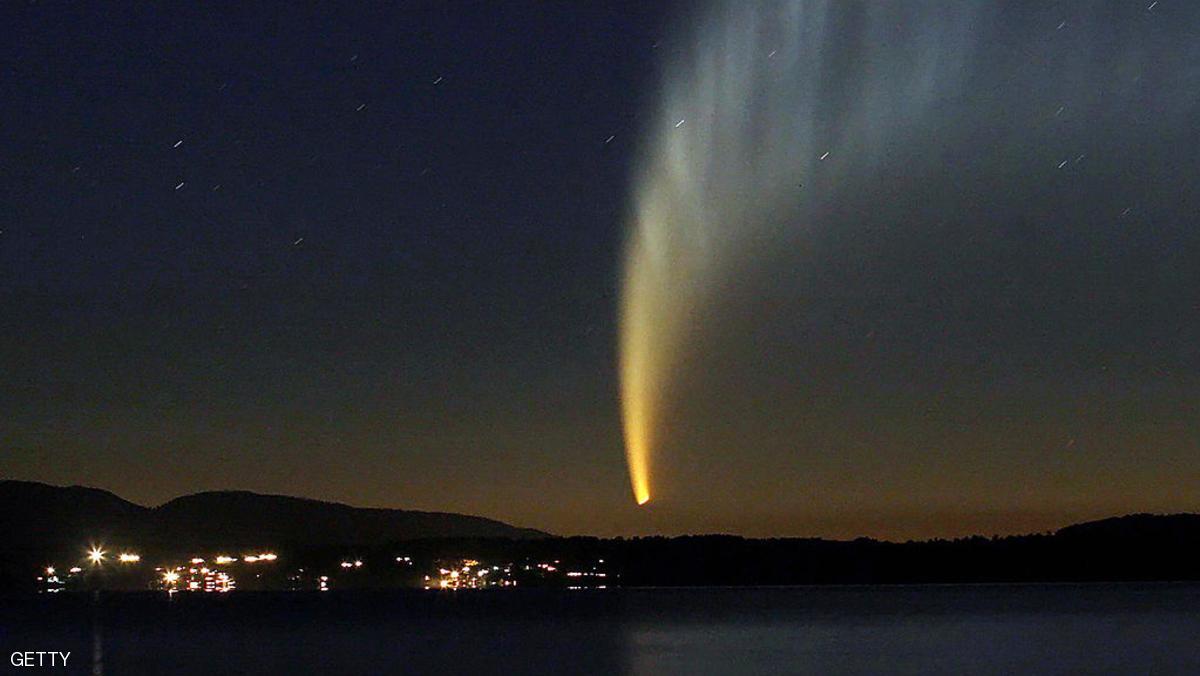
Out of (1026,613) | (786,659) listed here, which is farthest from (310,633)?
(1026,613)

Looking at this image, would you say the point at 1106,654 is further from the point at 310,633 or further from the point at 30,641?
the point at 30,641

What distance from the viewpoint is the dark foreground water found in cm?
7350

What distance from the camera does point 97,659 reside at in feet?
262

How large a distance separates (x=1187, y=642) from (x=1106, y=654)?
11730 mm

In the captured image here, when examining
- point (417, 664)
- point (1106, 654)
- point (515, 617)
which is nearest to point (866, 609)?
point (515, 617)

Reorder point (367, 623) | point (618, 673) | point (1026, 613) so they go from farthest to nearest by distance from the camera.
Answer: point (1026, 613) → point (367, 623) → point (618, 673)

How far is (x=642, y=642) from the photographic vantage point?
95.4m

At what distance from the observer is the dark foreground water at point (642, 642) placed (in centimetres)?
7350

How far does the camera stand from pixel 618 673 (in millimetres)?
71000

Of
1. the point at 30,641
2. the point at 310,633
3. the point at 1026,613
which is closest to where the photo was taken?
the point at 30,641

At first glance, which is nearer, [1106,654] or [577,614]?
[1106,654]

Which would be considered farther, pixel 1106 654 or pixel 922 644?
pixel 922 644

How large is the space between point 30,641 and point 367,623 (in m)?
32.6

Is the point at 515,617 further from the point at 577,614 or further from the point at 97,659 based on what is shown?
the point at 97,659
